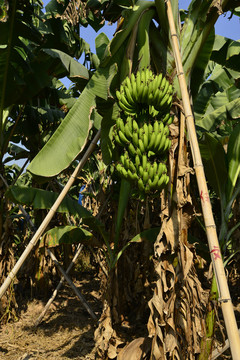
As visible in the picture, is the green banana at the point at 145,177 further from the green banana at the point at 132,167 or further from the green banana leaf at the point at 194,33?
the green banana leaf at the point at 194,33

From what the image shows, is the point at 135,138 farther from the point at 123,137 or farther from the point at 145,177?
the point at 145,177

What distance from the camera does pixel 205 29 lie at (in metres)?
2.86

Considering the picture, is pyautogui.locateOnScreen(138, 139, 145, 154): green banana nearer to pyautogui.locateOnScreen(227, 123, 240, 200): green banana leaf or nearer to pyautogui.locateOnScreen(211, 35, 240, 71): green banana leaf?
pyautogui.locateOnScreen(227, 123, 240, 200): green banana leaf

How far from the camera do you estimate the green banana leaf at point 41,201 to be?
12.0 ft

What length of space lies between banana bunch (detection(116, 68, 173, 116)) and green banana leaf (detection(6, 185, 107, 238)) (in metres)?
1.52

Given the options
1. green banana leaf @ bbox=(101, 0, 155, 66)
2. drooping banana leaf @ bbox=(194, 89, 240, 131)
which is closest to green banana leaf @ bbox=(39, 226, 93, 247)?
green banana leaf @ bbox=(101, 0, 155, 66)

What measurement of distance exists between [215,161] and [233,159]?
0.56ft

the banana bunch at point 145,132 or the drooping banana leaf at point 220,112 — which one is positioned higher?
the drooping banana leaf at point 220,112

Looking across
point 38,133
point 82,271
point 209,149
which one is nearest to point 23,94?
point 38,133

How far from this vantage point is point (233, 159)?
11.1 feet

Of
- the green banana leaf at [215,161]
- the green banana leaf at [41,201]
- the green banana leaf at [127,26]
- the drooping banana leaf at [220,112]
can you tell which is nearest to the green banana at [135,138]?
the green banana leaf at [127,26]

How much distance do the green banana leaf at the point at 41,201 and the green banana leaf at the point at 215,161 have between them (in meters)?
1.35

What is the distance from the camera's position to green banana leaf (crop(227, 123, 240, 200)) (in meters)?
3.33

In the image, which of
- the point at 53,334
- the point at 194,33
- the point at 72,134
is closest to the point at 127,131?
the point at 72,134
